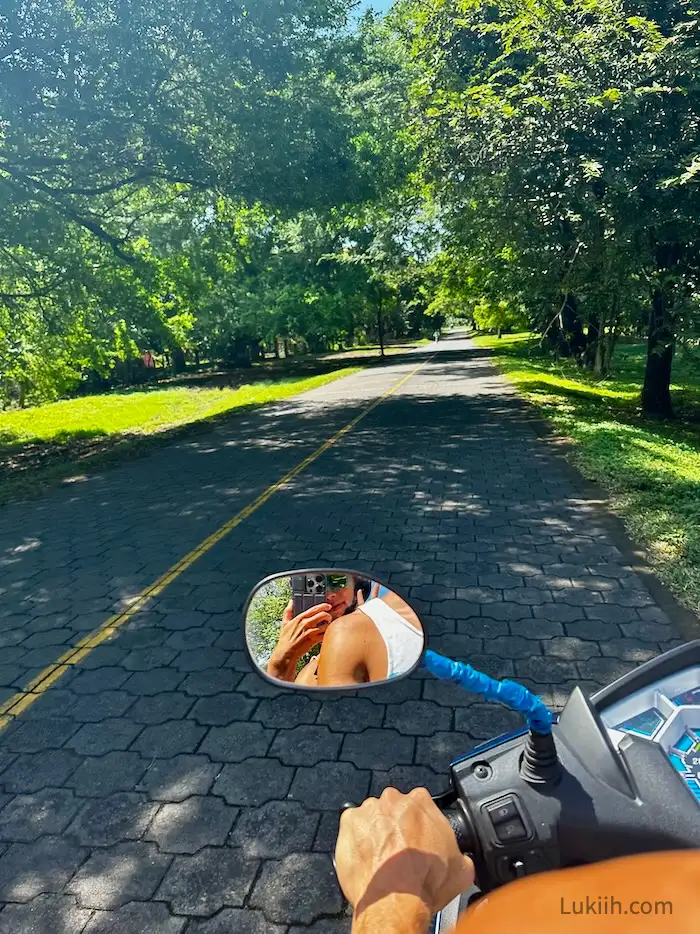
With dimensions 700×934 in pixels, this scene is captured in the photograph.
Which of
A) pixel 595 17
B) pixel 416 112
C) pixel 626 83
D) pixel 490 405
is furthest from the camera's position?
pixel 490 405

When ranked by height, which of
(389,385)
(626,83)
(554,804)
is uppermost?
(626,83)

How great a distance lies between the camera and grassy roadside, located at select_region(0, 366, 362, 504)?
12443 millimetres

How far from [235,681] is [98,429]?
1528cm

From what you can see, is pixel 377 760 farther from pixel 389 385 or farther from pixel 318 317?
pixel 318 317

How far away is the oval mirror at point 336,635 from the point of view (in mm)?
1702

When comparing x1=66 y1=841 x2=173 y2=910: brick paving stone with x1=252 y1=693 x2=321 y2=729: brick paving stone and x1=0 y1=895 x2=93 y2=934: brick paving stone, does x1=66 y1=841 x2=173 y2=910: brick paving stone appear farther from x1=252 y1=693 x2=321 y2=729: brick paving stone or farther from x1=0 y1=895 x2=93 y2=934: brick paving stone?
x1=252 y1=693 x2=321 y2=729: brick paving stone

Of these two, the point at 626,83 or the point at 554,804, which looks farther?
the point at 626,83

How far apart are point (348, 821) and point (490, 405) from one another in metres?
16.7

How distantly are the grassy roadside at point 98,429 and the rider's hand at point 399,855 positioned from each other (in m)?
10.6

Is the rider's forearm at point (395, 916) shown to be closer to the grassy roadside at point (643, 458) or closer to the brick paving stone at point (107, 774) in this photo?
the brick paving stone at point (107, 774)

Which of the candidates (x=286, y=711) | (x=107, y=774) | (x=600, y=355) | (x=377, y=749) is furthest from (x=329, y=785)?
(x=600, y=355)

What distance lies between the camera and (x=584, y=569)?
588cm

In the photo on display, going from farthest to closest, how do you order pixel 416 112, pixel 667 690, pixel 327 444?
pixel 416 112 → pixel 327 444 → pixel 667 690

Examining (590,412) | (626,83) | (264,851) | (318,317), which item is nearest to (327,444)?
(590,412)
